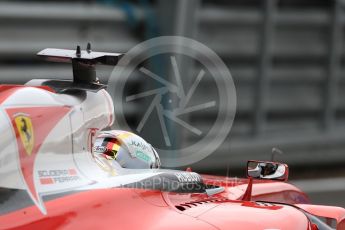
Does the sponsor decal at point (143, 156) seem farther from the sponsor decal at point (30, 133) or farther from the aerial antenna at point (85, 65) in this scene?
the sponsor decal at point (30, 133)

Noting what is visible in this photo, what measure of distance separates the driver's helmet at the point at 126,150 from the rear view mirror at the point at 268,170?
53 cm

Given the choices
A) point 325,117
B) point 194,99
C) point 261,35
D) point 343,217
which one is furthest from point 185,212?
point 325,117

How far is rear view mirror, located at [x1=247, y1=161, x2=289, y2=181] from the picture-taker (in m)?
4.77

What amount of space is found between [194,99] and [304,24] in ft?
7.72

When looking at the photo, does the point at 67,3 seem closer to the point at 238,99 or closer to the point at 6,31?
the point at 6,31

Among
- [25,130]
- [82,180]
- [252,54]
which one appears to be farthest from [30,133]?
[252,54]

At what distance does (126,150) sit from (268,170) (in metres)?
0.84

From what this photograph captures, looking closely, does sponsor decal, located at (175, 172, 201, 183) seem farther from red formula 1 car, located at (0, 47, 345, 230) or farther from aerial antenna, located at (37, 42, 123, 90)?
aerial antenna, located at (37, 42, 123, 90)

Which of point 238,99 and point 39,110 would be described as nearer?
point 39,110

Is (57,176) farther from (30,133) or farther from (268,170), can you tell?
(268,170)

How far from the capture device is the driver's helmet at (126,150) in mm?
4518

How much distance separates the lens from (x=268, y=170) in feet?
15.8

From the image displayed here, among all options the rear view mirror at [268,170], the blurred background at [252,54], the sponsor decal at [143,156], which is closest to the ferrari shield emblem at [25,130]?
the sponsor decal at [143,156]

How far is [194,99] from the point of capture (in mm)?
10219
